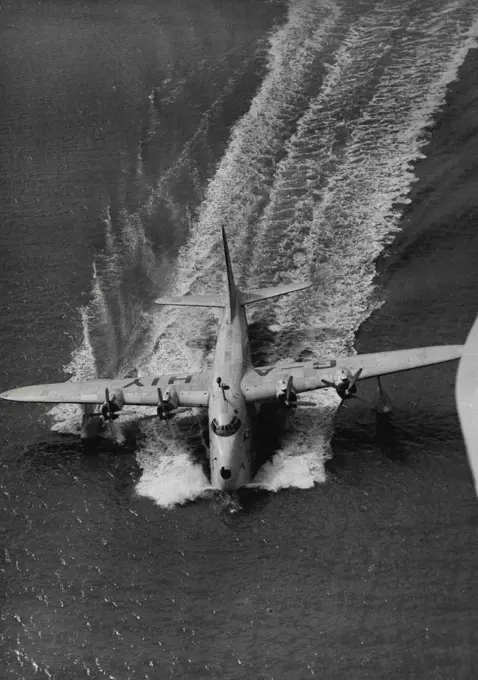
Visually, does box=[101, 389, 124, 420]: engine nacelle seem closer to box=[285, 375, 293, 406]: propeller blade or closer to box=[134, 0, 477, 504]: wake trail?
box=[134, 0, 477, 504]: wake trail

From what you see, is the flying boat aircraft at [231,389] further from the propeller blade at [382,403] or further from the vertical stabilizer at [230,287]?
the vertical stabilizer at [230,287]

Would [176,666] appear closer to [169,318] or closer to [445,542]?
[445,542]

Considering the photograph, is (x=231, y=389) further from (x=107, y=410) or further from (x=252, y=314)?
(x=252, y=314)

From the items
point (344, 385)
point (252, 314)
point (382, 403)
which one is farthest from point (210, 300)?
point (382, 403)

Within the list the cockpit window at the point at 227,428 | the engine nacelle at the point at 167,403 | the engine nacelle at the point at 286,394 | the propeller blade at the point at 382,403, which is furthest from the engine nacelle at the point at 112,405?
the propeller blade at the point at 382,403

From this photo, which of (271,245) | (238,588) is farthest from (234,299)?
(238,588)

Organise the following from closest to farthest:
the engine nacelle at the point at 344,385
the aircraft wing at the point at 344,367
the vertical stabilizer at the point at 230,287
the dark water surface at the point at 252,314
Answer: the dark water surface at the point at 252,314, the engine nacelle at the point at 344,385, the aircraft wing at the point at 344,367, the vertical stabilizer at the point at 230,287

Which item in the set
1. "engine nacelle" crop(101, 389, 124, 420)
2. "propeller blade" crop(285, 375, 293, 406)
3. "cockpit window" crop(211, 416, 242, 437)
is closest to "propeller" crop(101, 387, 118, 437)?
"engine nacelle" crop(101, 389, 124, 420)
